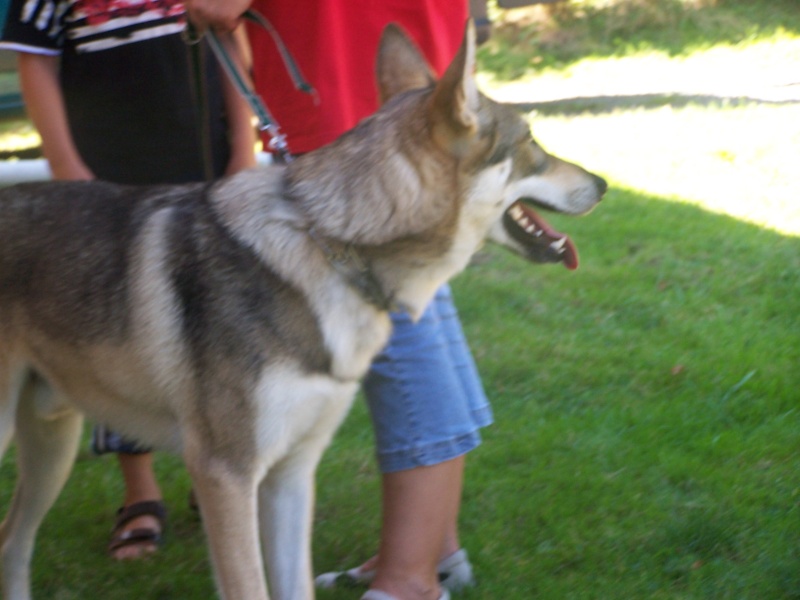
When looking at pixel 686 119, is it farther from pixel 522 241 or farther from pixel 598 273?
pixel 522 241

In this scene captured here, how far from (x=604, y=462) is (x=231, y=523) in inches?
67.7

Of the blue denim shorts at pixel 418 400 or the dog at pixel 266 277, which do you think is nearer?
the dog at pixel 266 277

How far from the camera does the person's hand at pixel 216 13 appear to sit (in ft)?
9.24

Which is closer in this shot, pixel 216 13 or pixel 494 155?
pixel 494 155

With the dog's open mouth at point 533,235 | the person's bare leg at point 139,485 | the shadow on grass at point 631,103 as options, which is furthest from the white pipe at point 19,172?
the shadow on grass at point 631,103

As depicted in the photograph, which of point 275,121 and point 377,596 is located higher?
point 275,121

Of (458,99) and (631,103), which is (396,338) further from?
(631,103)

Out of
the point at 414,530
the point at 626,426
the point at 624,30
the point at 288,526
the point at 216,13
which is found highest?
the point at 216,13

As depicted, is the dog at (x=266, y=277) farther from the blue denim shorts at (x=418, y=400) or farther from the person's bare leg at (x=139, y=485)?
the person's bare leg at (x=139, y=485)

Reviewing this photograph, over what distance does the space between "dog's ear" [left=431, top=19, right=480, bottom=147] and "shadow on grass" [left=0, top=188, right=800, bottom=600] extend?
1421 mm

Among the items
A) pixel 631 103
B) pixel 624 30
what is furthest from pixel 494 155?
pixel 624 30

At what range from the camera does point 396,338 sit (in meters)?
2.97

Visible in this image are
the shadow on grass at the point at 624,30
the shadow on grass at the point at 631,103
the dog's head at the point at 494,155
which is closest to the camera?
the dog's head at the point at 494,155

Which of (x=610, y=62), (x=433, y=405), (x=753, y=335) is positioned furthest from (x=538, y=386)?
(x=610, y=62)
